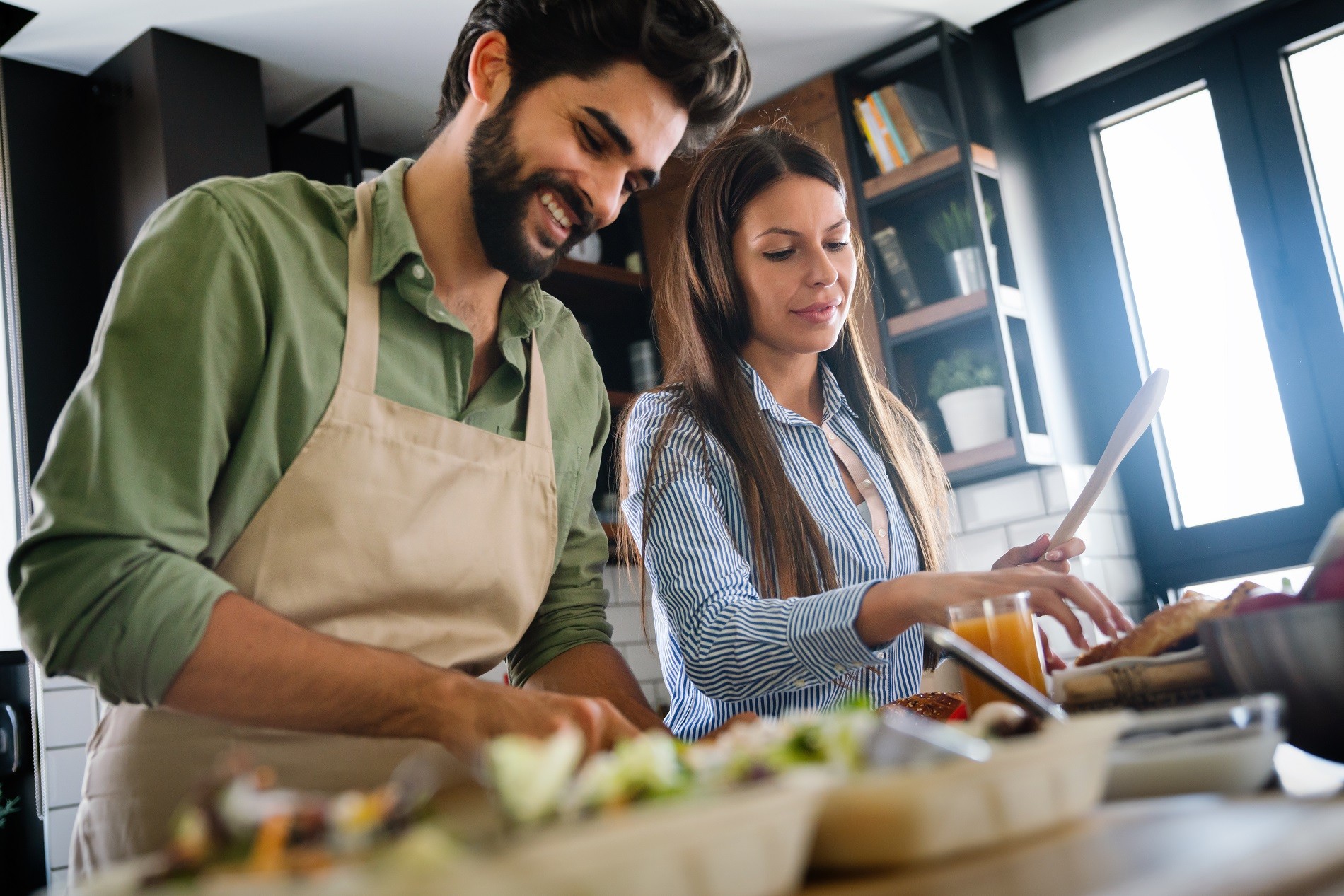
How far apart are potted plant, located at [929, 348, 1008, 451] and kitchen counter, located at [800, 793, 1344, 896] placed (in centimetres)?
276

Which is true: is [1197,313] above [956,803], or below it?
above

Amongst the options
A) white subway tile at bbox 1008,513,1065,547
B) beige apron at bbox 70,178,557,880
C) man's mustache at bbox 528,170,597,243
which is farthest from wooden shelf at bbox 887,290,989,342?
beige apron at bbox 70,178,557,880

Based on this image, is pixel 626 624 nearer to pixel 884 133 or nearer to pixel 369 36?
pixel 884 133

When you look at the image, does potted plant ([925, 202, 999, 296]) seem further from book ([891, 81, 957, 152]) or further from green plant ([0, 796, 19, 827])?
green plant ([0, 796, 19, 827])

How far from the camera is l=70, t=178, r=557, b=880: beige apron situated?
124 cm

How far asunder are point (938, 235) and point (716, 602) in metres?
2.31

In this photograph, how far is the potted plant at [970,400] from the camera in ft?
11.1

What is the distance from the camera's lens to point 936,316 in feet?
11.5

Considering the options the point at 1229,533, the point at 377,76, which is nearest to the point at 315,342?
the point at 377,76

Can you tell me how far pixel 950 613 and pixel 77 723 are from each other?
2417mm

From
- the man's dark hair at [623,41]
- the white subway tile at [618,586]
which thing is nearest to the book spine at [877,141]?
the white subway tile at [618,586]

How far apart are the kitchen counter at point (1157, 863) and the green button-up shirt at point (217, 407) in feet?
2.32

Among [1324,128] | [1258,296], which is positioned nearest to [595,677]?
[1258,296]

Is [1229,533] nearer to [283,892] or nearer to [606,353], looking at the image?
[606,353]
